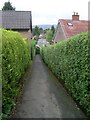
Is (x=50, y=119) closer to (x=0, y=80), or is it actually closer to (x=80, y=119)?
(x=80, y=119)

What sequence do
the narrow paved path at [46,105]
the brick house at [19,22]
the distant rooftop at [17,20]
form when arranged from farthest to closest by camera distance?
the distant rooftop at [17,20]
the brick house at [19,22]
the narrow paved path at [46,105]

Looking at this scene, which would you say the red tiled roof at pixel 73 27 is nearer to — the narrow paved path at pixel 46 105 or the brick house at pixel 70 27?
the brick house at pixel 70 27

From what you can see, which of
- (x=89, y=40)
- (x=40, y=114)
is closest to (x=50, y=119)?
(x=40, y=114)

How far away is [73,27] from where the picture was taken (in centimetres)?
3341

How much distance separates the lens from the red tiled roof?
104 feet

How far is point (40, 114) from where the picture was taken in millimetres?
6805

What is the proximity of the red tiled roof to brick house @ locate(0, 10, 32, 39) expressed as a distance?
496 cm

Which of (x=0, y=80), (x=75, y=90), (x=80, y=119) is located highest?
(x=0, y=80)

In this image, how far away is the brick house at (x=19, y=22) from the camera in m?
31.3

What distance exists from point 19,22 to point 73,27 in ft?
25.7

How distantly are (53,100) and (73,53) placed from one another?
1.90 metres

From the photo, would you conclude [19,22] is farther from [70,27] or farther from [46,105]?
[46,105]

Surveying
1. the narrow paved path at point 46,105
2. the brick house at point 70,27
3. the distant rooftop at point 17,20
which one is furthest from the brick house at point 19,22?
the narrow paved path at point 46,105

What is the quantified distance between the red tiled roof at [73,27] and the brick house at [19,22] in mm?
4963
